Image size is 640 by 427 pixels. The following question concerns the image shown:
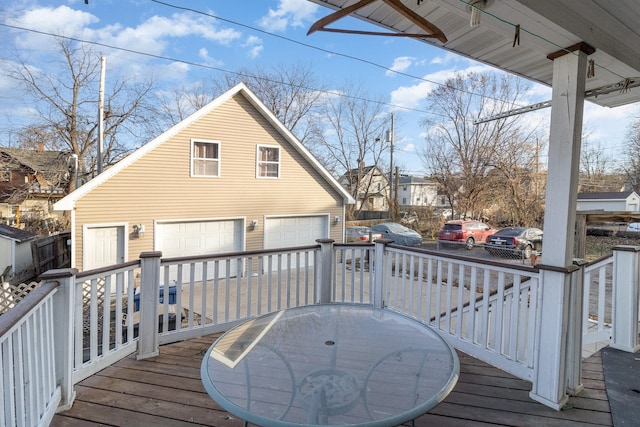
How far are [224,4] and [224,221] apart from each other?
5.42m

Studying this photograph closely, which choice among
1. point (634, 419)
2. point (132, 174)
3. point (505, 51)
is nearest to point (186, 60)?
point (132, 174)

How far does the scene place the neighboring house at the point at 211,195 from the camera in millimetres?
7891

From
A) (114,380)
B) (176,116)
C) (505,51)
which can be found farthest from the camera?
(176,116)

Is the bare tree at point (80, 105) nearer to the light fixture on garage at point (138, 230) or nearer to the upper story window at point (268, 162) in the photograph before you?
the light fixture on garage at point (138, 230)

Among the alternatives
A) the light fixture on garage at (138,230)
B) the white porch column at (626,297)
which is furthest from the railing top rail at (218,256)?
the light fixture on garage at (138,230)

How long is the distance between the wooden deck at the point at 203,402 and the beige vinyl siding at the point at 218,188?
20.8ft

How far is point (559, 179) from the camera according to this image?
2.16 m

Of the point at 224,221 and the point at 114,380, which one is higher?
the point at 224,221

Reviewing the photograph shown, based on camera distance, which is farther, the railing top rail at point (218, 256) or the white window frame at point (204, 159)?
the white window frame at point (204, 159)

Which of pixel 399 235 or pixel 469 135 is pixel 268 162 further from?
pixel 469 135

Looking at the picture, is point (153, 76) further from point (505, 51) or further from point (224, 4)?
point (505, 51)

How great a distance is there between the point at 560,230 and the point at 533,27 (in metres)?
1.22

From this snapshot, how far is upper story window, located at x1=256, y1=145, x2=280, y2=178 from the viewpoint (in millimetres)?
9883

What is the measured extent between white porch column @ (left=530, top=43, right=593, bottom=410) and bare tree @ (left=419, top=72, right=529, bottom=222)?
1755 centimetres
